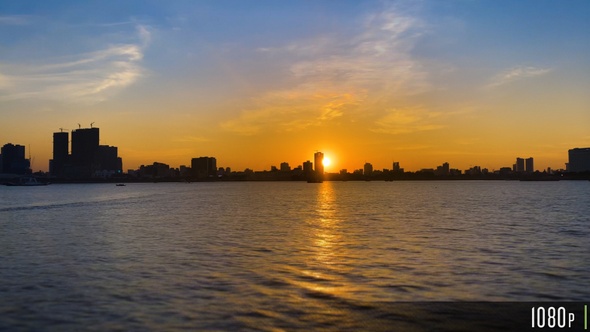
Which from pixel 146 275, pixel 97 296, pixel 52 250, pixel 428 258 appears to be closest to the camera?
pixel 97 296

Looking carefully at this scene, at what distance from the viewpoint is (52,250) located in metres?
43.2

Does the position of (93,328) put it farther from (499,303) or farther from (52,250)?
(52,250)

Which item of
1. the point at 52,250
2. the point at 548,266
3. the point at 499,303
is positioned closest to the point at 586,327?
the point at 499,303

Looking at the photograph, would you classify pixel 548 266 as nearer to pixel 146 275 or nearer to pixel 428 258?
pixel 428 258

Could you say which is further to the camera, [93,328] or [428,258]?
[428,258]

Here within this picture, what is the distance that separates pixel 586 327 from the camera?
18.8 m

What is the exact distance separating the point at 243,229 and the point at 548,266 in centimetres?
3668

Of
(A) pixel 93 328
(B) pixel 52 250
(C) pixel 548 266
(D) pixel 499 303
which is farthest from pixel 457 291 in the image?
(B) pixel 52 250

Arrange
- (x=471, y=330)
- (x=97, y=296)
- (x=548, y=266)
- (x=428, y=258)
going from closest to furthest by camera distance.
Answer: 1. (x=471, y=330)
2. (x=97, y=296)
3. (x=548, y=266)
4. (x=428, y=258)

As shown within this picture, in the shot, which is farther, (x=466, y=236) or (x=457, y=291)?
(x=466, y=236)

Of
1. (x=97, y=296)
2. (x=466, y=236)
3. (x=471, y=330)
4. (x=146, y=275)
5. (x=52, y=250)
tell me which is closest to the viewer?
(x=471, y=330)

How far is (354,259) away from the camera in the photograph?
36.4 metres

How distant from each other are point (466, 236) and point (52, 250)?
1515 inches

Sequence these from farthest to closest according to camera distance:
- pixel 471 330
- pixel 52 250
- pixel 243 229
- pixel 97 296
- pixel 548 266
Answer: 1. pixel 243 229
2. pixel 52 250
3. pixel 548 266
4. pixel 97 296
5. pixel 471 330
